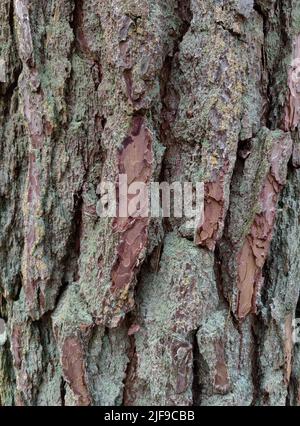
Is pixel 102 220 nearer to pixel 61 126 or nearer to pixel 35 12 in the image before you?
pixel 61 126

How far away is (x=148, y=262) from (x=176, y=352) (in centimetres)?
16

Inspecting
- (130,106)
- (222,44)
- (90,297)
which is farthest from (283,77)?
(90,297)

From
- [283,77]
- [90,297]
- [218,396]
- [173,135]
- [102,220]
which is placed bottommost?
[218,396]

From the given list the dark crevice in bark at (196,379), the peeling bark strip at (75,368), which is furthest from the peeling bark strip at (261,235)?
the peeling bark strip at (75,368)

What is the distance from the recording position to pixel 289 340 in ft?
2.93

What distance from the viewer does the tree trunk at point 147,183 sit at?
75 cm

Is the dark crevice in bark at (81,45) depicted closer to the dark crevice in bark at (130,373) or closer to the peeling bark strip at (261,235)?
the peeling bark strip at (261,235)

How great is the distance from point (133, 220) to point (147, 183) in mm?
67

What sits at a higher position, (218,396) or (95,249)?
(95,249)

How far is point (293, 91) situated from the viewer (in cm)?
81

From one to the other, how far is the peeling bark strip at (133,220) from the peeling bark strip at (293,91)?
262 millimetres

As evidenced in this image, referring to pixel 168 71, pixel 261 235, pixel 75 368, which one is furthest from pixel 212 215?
pixel 75 368

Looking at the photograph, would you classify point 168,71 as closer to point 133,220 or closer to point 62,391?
point 133,220

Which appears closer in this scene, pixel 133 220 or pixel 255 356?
pixel 133 220
